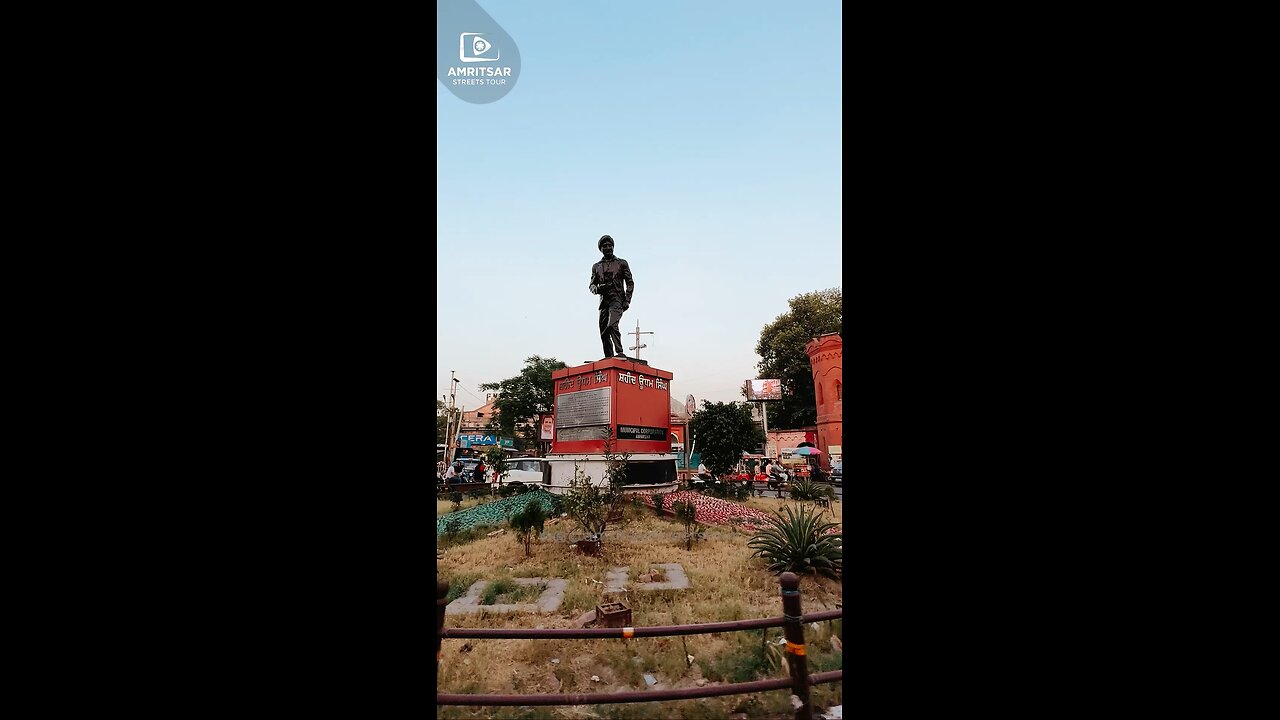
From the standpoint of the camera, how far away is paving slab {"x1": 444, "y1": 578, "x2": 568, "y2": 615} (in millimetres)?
3771

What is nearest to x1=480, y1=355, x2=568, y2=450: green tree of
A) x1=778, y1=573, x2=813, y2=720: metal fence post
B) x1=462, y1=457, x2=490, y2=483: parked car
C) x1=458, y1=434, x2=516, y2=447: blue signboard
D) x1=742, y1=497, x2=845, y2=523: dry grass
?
x1=458, y1=434, x2=516, y2=447: blue signboard

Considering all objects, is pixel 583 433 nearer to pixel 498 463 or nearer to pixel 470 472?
pixel 498 463

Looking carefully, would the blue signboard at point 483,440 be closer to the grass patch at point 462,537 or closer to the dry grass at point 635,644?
the grass patch at point 462,537

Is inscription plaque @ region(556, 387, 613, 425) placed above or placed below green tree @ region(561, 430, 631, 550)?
above

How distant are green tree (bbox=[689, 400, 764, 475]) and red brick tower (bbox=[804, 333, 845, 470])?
15.5 feet

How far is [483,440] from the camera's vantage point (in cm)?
2322

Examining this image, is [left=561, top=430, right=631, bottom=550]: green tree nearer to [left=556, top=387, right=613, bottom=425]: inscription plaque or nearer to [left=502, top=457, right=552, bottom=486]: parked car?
[left=556, top=387, right=613, bottom=425]: inscription plaque

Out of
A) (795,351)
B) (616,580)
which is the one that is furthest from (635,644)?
(795,351)

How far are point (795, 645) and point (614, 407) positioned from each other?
6536mm

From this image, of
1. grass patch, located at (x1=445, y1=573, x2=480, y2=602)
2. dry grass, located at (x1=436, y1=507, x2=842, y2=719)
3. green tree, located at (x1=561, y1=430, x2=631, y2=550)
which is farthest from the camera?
green tree, located at (x1=561, y1=430, x2=631, y2=550)

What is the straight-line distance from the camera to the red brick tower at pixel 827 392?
15453 millimetres

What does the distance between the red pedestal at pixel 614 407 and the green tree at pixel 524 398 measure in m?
14.1
